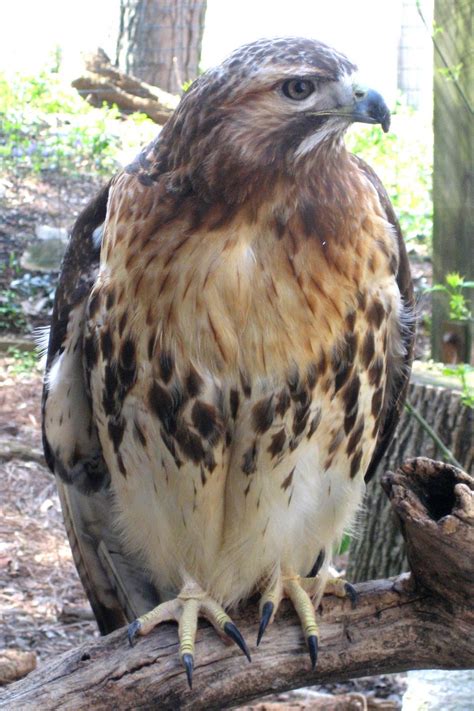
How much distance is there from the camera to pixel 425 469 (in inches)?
105

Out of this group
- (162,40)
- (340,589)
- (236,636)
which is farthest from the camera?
(162,40)

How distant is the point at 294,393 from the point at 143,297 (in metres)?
0.56

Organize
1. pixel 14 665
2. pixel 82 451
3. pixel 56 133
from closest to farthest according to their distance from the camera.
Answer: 1. pixel 82 451
2. pixel 14 665
3. pixel 56 133

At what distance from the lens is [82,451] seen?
12.2 ft

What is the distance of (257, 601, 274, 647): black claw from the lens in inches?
126

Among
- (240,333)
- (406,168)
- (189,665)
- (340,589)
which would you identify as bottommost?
(189,665)

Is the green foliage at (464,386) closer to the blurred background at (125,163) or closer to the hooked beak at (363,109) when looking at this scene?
the blurred background at (125,163)

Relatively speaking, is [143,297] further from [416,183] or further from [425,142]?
[425,142]

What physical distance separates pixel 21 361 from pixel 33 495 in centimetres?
208

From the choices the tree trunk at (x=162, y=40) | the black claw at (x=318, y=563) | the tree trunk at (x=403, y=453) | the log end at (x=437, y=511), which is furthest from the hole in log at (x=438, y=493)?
the tree trunk at (x=162, y=40)

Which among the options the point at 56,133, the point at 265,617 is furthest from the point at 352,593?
the point at 56,133

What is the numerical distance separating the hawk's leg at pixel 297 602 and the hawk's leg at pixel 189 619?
0.11 meters

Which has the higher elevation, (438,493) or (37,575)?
(438,493)

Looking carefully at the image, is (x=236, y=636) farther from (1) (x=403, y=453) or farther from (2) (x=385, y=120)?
A: (1) (x=403, y=453)
